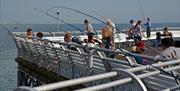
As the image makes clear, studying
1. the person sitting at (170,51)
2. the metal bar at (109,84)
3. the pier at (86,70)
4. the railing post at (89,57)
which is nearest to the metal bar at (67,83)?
the pier at (86,70)

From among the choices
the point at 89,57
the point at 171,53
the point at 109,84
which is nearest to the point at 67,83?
the point at 109,84

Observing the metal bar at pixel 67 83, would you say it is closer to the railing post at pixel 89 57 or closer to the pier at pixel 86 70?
the pier at pixel 86 70

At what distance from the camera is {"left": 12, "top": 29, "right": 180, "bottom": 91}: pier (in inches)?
166

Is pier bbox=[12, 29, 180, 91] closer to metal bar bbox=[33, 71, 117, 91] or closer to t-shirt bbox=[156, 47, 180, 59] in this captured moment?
metal bar bbox=[33, 71, 117, 91]

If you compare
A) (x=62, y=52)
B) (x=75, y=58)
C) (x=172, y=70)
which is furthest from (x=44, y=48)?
(x=172, y=70)

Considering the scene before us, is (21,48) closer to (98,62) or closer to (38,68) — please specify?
(38,68)

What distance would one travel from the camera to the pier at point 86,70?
13.9 ft

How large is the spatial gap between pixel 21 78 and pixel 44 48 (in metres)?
4.83

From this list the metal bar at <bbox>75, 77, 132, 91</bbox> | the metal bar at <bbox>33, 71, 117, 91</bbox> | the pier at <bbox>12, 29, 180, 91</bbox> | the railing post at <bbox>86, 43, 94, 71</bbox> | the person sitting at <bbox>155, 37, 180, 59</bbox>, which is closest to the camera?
the metal bar at <bbox>33, 71, 117, 91</bbox>

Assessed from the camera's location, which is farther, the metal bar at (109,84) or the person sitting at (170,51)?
the person sitting at (170,51)

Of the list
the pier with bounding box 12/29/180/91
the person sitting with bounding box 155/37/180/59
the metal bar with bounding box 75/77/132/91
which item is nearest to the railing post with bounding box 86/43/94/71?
the pier with bounding box 12/29/180/91

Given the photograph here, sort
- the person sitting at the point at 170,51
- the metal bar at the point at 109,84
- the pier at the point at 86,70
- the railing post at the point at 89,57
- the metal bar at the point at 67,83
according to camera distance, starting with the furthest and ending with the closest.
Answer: the railing post at the point at 89,57 < the person sitting at the point at 170,51 < the pier at the point at 86,70 < the metal bar at the point at 109,84 < the metal bar at the point at 67,83

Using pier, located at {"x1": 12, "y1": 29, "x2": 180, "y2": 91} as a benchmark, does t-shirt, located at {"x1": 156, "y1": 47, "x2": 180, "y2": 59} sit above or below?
above

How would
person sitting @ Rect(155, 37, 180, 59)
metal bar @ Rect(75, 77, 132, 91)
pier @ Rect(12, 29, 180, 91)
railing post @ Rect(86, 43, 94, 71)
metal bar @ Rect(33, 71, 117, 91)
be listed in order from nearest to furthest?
metal bar @ Rect(33, 71, 117, 91)
metal bar @ Rect(75, 77, 132, 91)
pier @ Rect(12, 29, 180, 91)
person sitting @ Rect(155, 37, 180, 59)
railing post @ Rect(86, 43, 94, 71)
